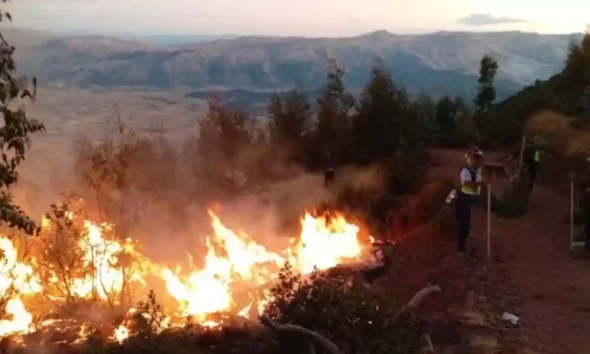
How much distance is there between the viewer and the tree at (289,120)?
22.9 m

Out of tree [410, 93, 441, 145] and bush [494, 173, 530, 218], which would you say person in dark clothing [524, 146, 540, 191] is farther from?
tree [410, 93, 441, 145]

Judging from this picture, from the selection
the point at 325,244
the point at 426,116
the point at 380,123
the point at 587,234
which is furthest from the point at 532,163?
the point at 426,116

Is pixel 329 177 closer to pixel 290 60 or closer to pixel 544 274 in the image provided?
pixel 544 274

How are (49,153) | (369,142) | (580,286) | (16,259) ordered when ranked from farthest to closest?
(369,142) < (49,153) < (580,286) < (16,259)

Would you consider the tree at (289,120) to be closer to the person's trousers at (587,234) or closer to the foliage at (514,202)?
the foliage at (514,202)

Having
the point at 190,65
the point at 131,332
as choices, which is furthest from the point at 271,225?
the point at 190,65

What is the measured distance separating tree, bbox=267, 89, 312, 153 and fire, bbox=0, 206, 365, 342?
1057 centimetres

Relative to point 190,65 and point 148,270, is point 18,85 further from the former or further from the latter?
point 190,65

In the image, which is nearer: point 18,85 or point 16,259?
point 18,85

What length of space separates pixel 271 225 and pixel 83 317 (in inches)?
278

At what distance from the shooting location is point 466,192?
11.5 meters

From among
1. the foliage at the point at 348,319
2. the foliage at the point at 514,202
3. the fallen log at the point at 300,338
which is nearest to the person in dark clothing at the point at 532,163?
the foliage at the point at 514,202

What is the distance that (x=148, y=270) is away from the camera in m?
11.4

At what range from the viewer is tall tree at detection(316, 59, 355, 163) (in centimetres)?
2167
